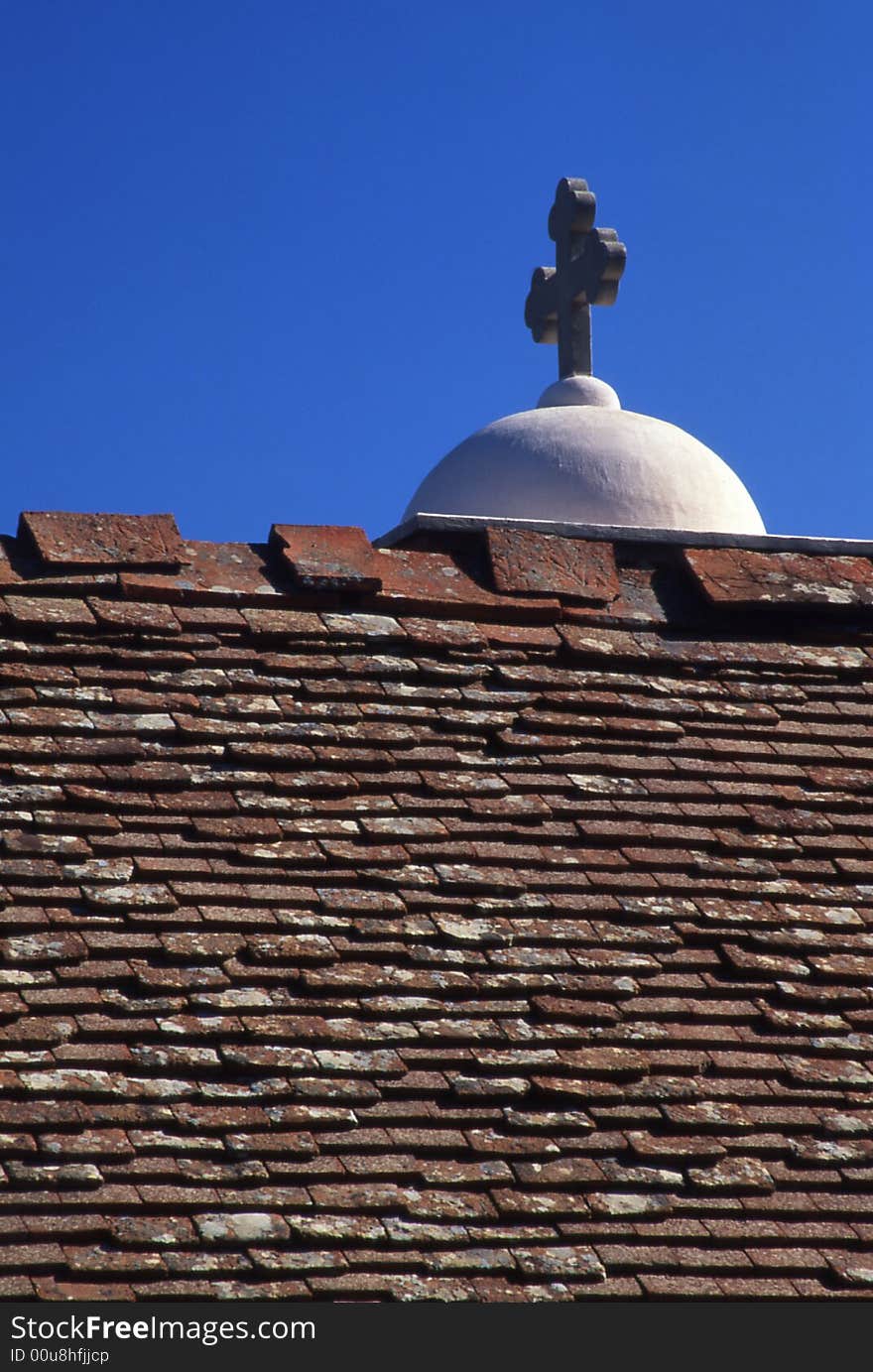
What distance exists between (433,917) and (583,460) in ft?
13.4

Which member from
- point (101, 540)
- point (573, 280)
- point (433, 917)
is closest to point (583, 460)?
point (573, 280)

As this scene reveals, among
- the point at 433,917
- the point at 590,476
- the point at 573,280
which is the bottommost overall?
the point at 433,917

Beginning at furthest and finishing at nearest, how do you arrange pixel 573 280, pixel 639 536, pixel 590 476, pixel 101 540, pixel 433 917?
pixel 573 280 → pixel 590 476 → pixel 639 536 → pixel 101 540 → pixel 433 917

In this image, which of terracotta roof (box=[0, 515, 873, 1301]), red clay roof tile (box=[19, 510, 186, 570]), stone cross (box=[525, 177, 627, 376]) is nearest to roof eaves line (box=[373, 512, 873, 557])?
terracotta roof (box=[0, 515, 873, 1301])

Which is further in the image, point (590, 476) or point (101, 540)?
point (590, 476)

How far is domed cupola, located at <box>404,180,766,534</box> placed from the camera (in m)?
9.63

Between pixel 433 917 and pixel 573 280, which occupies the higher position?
pixel 573 280

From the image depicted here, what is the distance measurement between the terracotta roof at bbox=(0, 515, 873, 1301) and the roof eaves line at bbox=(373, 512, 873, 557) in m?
0.06

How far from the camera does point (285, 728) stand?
21.6 feet

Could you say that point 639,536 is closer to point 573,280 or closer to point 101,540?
point 101,540

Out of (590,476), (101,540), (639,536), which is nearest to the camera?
(101,540)

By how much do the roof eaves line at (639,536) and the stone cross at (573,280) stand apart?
270cm

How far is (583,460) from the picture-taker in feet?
31.8

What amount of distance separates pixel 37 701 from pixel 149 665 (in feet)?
1.40
